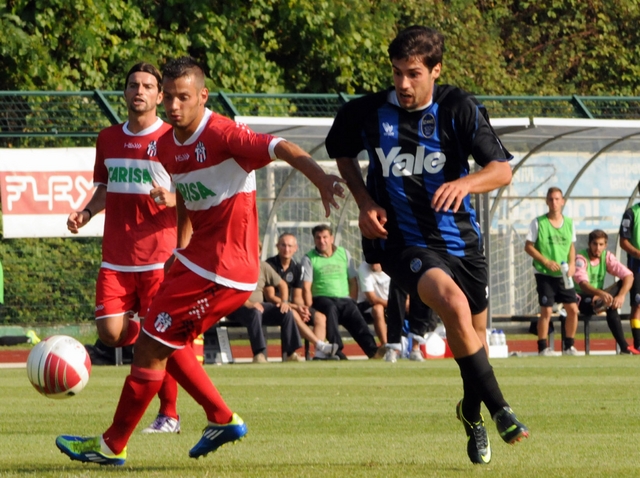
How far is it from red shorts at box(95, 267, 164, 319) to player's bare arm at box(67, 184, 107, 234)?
1.09 feet

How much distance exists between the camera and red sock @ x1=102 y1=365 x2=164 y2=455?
5.99 m

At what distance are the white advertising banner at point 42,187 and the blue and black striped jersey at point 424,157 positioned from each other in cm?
995

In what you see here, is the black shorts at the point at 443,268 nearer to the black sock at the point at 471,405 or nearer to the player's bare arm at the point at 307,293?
the black sock at the point at 471,405

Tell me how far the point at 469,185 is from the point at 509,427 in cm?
112

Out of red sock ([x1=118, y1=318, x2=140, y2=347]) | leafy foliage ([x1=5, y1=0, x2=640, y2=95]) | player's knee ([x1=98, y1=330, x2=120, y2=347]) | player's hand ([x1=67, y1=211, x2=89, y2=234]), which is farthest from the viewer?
leafy foliage ([x1=5, y1=0, x2=640, y2=95])

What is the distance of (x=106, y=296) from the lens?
317 inches

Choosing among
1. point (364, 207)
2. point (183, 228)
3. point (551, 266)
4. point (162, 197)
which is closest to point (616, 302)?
point (551, 266)

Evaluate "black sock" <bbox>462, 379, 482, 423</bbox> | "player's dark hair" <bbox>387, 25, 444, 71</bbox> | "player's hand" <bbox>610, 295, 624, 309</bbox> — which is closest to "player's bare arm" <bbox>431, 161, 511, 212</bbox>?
"player's dark hair" <bbox>387, 25, 444, 71</bbox>

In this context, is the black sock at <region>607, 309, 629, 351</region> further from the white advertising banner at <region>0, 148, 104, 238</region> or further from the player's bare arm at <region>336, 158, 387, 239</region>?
the player's bare arm at <region>336, 158, 387, 239</region>

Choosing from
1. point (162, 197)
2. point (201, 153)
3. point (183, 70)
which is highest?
point (183, 70)

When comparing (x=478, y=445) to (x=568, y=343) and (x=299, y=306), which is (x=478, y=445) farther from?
(x=568, y=343)

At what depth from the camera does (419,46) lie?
605 centimetres

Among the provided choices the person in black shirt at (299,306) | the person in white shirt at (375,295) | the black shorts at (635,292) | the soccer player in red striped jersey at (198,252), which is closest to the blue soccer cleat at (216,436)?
the soccer player in red striped jersey at (198,252)

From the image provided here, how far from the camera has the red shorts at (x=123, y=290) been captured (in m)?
8.05
